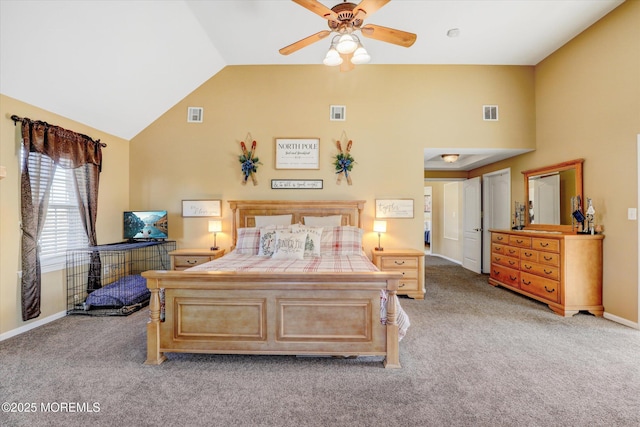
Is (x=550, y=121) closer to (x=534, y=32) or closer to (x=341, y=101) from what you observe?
(x=534, y=32)

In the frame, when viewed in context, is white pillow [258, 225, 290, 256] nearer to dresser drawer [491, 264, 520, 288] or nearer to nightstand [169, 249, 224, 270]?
nightstand [169, 249, 224, 270]

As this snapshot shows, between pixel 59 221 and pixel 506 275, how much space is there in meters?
6.29

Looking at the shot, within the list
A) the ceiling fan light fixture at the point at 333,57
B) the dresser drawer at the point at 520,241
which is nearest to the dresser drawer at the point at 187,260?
the ceiling fan light fixture at the point at 333,57

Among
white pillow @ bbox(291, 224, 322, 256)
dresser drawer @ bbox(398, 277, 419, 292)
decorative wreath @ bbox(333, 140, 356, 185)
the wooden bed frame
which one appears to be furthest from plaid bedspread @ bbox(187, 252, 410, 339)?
decorative wreath @ bbox(333, 140, 356, 185)

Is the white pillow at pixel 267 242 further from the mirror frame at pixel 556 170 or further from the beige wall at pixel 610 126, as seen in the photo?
the beige wall at pixel 610 126

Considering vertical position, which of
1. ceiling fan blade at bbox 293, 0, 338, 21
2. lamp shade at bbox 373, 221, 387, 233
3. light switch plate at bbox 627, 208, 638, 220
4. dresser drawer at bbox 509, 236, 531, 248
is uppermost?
ceiling fan blade at bbox 293, 0, 338, 21

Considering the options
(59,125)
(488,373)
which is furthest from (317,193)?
(59,125)

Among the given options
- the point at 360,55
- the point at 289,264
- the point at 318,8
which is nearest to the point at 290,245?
the point at 289,264

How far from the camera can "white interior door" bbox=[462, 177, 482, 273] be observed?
5.91 meters

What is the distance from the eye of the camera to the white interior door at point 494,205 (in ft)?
17.3

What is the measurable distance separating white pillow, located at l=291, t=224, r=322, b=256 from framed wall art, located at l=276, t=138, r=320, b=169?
45.3 inches

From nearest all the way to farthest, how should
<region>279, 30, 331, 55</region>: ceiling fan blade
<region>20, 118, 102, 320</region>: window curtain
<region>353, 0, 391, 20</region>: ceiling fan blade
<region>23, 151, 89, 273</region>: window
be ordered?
<region>353, 0, 391, 20</region>: ceiling fan blade < <region>279, 30, 331, 55</region>: ceiling fan blade < <region>20, 118, 102, 320</region>: window curtain < <region>23, 151, 89, 273</region>: window

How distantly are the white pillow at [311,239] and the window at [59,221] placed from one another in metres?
2.85

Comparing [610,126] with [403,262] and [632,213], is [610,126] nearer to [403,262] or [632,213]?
[632,213]
